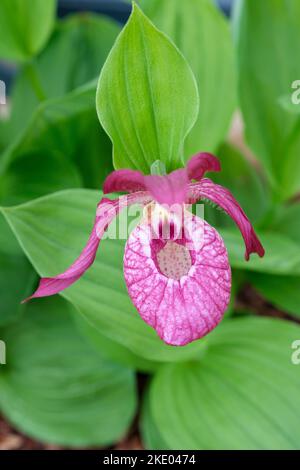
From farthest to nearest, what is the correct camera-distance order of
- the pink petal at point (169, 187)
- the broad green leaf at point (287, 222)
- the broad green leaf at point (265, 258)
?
1. the broad green leaf at point (287, 222)
2. the broad green leaf at point (265, 258)
3. the pink petal at point (169, 187)

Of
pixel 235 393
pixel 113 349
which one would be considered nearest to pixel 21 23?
pixel 113 349

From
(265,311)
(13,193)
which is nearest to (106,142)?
(13,193)

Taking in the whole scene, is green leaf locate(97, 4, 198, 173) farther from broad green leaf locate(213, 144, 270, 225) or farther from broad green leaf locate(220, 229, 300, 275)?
broad green leaf locate(213, 144, 270, 225)

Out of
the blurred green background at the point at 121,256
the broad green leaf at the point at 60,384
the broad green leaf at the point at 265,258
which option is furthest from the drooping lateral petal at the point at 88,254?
the broad green leaf at the point at 60,384

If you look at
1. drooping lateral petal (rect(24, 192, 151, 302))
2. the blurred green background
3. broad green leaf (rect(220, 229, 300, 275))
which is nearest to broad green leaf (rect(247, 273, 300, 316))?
the blurred green background

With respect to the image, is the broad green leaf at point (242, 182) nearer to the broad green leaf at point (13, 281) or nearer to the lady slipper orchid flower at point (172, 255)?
the broad green leaf at point (13, 281)
